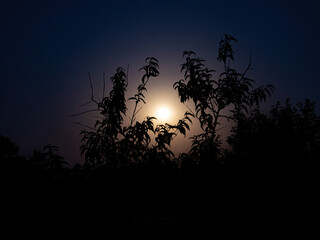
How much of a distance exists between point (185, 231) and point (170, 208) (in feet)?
25.9

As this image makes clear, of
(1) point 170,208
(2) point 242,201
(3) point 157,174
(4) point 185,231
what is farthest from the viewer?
(1) point 170,208

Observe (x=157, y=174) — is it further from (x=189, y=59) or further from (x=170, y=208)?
(x=170, y=208)

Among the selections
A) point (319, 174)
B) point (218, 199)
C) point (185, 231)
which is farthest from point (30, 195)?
point (319, 174)

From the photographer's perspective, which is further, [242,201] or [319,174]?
[242,201]

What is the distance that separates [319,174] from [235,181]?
2.75 meters

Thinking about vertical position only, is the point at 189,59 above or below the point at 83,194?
above

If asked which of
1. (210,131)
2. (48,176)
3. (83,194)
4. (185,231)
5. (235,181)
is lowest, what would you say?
(185,231)

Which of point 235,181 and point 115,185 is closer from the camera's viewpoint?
point 115,185

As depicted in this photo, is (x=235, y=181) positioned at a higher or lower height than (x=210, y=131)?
lower

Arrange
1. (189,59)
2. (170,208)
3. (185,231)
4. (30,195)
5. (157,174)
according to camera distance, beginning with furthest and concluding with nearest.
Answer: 1. (170,208)
2. (30,195)
3. (185,231)
4. (189,59)
5. (157,174)

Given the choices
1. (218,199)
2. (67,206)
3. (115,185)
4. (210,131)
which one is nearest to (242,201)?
(218,199)

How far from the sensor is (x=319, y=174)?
7.05m

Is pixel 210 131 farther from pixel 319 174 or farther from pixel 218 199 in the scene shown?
pixel 319 174

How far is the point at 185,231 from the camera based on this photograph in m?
6.14
